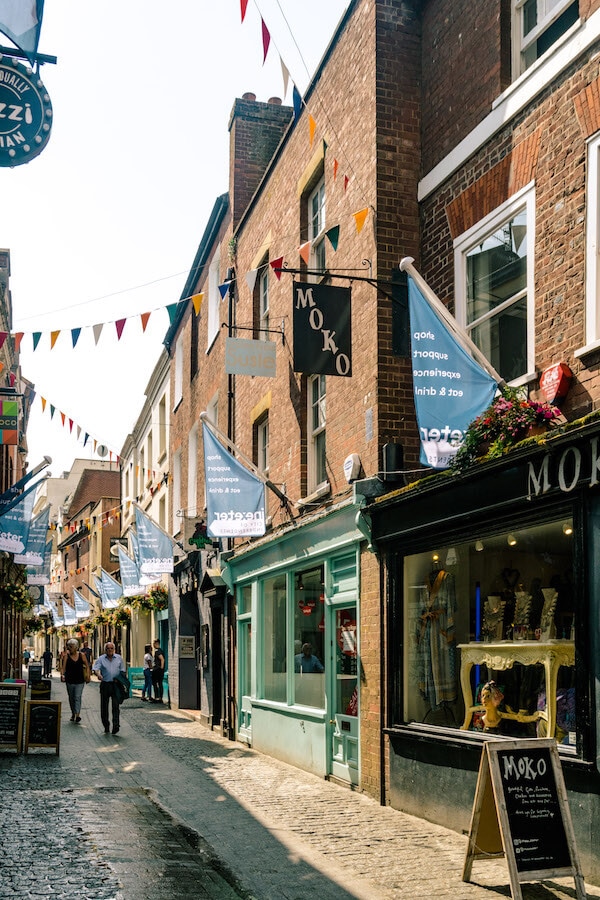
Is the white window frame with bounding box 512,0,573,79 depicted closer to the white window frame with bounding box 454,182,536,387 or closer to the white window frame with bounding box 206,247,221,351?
the white window frame with bounding box 454,182,536,387

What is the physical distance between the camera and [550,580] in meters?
8.25

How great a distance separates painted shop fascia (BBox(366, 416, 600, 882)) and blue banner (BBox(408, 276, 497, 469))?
431 mm

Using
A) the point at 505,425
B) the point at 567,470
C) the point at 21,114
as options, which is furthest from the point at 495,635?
the point at 21,114

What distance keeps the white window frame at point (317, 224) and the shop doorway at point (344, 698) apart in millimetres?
4938

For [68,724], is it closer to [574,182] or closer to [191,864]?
[191,864]

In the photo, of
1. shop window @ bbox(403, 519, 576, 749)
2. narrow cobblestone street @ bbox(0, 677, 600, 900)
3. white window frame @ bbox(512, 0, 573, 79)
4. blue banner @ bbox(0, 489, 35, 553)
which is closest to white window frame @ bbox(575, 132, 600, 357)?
shop window @ bbox(403, 519, 576, 749)

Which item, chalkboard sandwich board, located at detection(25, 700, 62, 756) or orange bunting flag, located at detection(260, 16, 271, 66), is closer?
orange bunting flag, located at detection(260, 16, 271, 66)

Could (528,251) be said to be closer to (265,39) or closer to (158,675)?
(265,39)

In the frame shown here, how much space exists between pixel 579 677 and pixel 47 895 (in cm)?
400

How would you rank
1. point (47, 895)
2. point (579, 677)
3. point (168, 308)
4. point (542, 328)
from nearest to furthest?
point (47, 895)
point (579, 677)
point (542, 328)
point (168, 308)

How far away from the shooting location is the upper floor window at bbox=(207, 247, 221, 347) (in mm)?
21234

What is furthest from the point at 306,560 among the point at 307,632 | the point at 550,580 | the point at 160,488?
the point at 160,488

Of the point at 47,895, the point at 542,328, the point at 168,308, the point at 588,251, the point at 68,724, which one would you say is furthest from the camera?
the point at 68,724

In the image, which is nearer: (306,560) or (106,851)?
(106,851)
